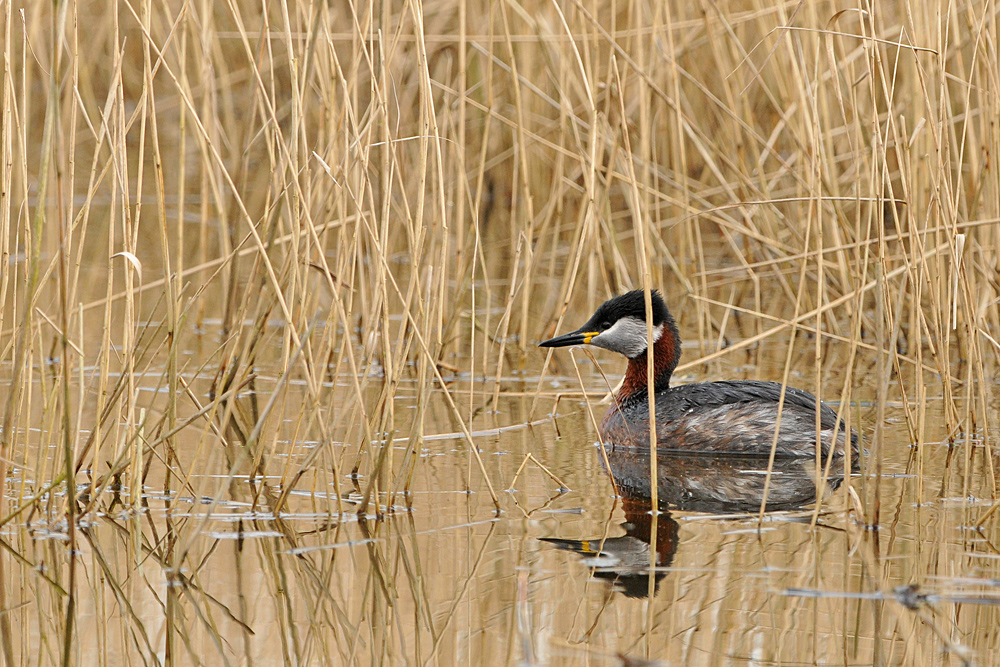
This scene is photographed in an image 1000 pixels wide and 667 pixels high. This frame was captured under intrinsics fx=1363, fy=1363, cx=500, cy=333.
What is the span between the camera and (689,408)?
5.52 metres

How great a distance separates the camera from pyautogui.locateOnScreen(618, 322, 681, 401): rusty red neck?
6008 mm

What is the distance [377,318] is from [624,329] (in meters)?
2.22

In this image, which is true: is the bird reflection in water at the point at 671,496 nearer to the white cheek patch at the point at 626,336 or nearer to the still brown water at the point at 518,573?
the still brown water at the point at 518,573

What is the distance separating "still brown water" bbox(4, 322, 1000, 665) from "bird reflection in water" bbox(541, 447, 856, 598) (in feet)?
0.05

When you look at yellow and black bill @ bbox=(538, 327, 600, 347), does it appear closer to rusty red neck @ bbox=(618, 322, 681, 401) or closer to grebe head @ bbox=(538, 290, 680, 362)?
grebe head @ bbox=(538, 290, 680, 362)

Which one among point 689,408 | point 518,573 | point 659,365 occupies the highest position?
point 659,365

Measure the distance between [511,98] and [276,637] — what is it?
668 centimetres

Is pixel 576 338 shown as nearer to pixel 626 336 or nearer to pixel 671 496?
pixel 626 336

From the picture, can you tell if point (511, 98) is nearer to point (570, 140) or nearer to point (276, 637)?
point (570, 140)

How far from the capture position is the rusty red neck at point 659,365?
6.01 m

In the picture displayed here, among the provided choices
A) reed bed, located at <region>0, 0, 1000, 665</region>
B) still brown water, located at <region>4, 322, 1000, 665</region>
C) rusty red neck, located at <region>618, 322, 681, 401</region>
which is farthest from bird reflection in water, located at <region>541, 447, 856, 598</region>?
rusty red neck, located at <region>618, 322, 681, 401</region>

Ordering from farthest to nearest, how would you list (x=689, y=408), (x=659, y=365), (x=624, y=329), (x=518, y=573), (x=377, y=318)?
(x=659, y=365) < (x=624, y=329) < (x=689, y=408) < (x=377, y=318) < (x=518, y=573)

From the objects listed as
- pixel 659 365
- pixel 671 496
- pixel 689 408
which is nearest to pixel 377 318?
pixel 671 496

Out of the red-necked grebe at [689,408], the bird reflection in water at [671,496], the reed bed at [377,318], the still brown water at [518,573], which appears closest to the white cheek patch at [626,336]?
the red-necked grebe at [689,408]
